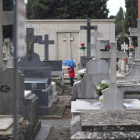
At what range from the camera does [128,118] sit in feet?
11.1

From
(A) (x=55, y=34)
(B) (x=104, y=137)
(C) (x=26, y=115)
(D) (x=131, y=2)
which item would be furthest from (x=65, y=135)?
(D) (x=131, y=2)

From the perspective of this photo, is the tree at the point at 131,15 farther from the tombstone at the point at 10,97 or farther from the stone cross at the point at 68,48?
the tombstone at the point at 10,97

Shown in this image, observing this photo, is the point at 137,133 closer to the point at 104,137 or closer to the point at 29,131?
the point at 104,137

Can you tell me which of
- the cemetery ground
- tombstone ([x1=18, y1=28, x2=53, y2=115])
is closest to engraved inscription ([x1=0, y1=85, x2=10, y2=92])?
the cemetery ground

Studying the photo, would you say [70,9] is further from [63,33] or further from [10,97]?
[10,97]

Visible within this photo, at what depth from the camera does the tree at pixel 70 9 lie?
27938 mm

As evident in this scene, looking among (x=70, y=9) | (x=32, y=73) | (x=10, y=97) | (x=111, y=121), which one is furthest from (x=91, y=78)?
(x=70, y=9)

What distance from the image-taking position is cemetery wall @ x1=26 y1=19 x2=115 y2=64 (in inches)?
709

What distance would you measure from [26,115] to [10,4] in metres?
26.4

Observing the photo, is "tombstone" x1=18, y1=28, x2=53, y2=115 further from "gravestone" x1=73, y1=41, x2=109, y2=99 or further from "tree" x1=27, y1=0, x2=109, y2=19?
"tree" x1=27, y1=0, x2=109, y2=19

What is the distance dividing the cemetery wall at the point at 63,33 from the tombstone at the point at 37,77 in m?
9.19

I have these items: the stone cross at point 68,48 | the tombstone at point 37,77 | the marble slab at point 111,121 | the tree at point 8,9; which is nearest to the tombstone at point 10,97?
the marble slab at point 111,121

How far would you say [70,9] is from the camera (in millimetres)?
28531

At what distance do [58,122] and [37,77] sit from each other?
6.72 ft
